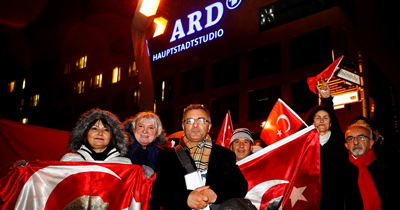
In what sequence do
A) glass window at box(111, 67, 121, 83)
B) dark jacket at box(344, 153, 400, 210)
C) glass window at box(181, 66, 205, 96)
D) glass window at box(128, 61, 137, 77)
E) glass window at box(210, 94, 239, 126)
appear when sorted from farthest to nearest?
1. glass window at box(111, 67, 121, 83)
2. glass window at box(128, 61, 137, 77)
3. glass window at box(181, 66, 205, 96)
4. glass window at box(210, 94, 239, 126)
5. dark jacket at box(344, 153, 400, 210)

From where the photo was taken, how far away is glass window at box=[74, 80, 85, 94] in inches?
1547

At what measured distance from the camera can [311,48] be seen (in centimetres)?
2062

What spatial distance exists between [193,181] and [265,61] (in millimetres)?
20387

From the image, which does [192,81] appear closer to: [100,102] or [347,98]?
[100,102]

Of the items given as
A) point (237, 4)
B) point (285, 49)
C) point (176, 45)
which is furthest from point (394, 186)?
point (176, 45)

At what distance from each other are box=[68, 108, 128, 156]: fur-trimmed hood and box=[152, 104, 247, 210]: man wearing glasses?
A: 0.61m

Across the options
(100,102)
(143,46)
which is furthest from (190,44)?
(143,46)

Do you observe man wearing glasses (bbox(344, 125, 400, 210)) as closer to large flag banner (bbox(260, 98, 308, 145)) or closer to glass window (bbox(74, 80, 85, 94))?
large flag banner (bbox(260, 98, 308, 145))

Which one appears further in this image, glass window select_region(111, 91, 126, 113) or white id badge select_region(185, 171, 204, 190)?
glass window select_region(111, 91, 126, 113)

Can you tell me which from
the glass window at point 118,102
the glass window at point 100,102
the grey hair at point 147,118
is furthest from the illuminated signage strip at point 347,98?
the glass window at point 100,102

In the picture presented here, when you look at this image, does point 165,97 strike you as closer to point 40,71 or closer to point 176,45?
point 176,45

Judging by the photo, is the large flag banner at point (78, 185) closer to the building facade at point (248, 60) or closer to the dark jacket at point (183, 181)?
the dark jacket at point (183, 181)

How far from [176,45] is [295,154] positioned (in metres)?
24.6

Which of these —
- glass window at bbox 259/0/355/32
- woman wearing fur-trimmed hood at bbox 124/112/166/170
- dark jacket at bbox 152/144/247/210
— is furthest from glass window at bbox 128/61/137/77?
dark jacket at bbox 152/144/247/210
